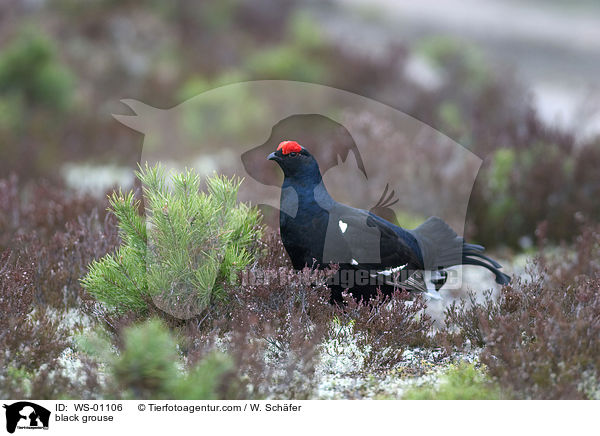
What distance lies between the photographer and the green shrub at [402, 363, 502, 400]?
2.94 metres

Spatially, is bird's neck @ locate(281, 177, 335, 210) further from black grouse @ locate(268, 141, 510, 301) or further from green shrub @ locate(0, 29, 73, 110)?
green shrub @ locate(0, 29, 73, 110)

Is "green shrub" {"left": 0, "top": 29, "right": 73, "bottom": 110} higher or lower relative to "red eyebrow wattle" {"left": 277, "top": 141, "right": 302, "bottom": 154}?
higher

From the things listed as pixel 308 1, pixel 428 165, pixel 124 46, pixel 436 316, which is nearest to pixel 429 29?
pixel 308 1

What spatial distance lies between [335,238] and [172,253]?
3.08ft

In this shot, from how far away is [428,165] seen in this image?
6.84 metres

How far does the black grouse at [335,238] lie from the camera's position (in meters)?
3.51

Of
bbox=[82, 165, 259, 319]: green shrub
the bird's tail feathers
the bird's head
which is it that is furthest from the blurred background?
Answer: the bird's head

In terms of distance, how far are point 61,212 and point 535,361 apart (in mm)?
3802

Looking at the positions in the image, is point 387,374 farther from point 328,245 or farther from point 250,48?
point 250,48
